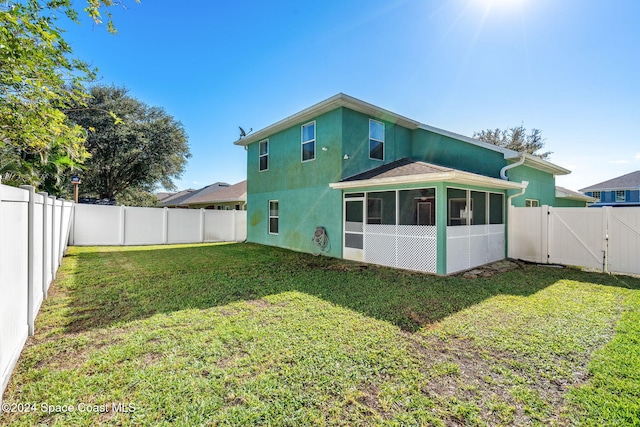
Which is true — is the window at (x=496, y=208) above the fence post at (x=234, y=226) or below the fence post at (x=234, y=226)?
above

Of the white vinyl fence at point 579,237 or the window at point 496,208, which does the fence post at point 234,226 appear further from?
the white vinyl fence at point 579,237

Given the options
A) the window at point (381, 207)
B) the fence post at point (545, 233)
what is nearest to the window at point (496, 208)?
the fence post at point (545, 233)

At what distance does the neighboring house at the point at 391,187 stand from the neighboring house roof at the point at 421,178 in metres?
0.03

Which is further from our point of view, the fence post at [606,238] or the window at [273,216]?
the window at [273,216]

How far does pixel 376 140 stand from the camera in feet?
35.3

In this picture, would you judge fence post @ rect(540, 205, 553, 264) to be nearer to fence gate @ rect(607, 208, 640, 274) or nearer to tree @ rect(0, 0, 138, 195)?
fence gate @ rect(607, 208, 640, 274)

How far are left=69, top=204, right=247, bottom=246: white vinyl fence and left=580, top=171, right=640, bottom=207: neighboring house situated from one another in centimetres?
3999

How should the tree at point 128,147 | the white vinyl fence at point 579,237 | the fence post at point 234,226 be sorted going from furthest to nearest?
the tree at point 128,147 → the fence post at point 234,226 → the white vinyl fence at point 579,237

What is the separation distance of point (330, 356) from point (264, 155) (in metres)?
12.2

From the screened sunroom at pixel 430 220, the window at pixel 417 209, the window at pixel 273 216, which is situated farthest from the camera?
the window at pixel 273 216

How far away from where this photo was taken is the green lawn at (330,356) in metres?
2.32

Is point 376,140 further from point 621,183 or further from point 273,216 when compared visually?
point 621,183

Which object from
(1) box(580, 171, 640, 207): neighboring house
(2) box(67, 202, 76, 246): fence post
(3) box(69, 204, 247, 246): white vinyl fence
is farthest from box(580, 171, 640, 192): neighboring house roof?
(2) box(67, 202, 76, 246): fence post

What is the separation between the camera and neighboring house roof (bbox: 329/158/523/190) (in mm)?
6984
